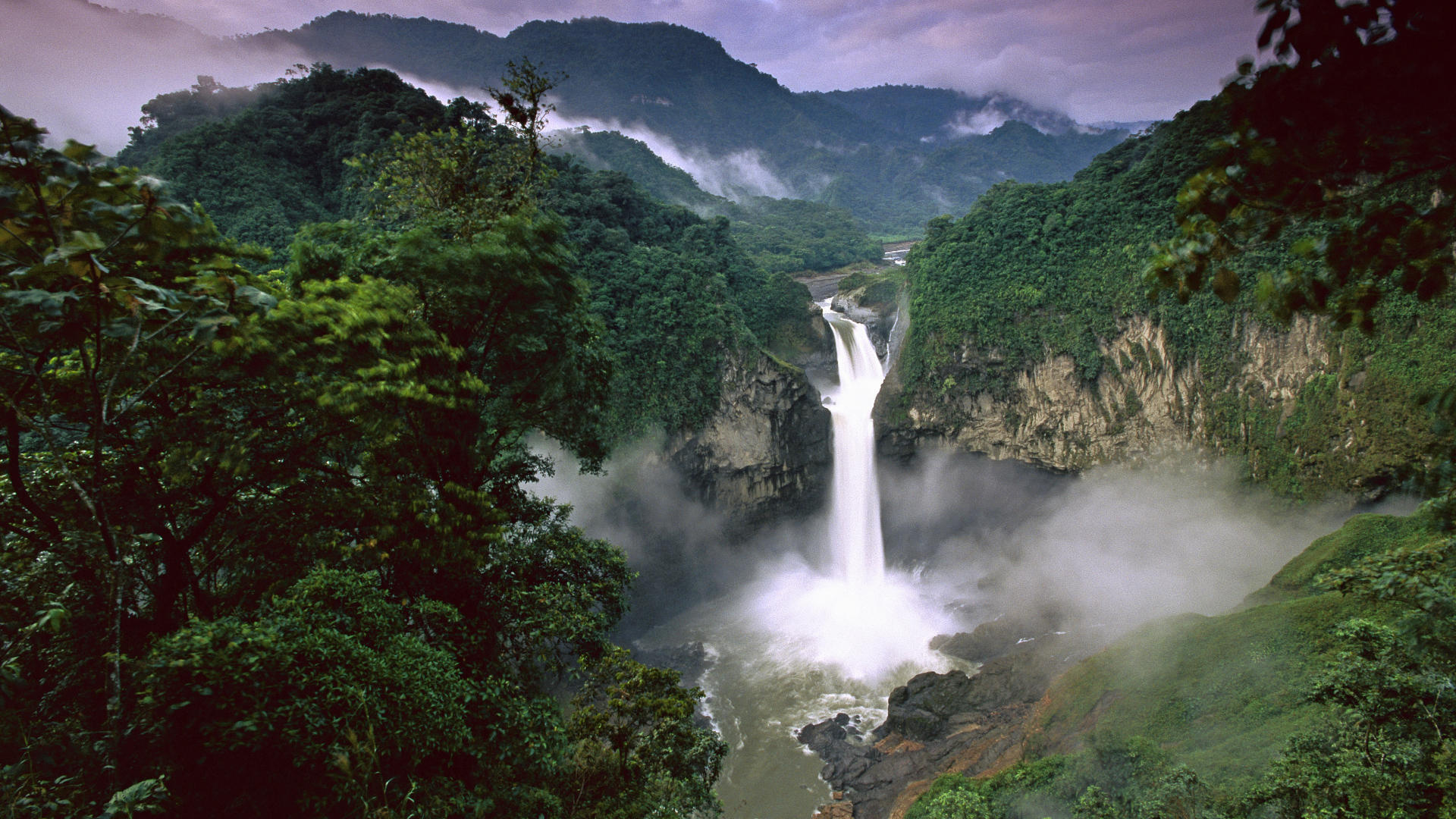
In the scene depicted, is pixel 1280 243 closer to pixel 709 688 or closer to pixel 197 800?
pixel 709 688

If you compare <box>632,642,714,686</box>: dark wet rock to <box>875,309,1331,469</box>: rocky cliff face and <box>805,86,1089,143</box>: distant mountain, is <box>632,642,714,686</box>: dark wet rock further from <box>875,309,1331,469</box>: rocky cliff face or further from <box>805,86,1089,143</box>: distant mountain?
<box>805,86,1089,143</box>: distant mountain

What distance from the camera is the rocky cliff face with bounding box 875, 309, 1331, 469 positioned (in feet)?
57.6

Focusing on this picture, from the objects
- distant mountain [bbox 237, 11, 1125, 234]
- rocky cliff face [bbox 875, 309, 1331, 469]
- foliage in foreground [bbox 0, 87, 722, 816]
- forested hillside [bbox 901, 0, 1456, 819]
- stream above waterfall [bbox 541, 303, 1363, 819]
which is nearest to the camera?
forested hillside [bbox 901, 0, 1456, 819]

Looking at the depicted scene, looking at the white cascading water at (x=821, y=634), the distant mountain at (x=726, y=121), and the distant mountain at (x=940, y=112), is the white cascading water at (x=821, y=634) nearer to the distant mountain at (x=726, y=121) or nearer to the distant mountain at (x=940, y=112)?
the distant mountain at (x=726, y=121)

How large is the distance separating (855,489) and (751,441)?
186 inches

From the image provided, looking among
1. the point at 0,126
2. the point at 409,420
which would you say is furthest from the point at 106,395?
the point at 409,420

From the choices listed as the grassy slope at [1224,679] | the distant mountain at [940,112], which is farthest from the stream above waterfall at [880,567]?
the distant mountain at [940,112]

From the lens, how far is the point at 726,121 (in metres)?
101

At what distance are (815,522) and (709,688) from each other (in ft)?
28.3

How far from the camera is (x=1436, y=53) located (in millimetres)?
1514

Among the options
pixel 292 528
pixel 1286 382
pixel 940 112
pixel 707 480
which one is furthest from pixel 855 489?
pixel 940 112

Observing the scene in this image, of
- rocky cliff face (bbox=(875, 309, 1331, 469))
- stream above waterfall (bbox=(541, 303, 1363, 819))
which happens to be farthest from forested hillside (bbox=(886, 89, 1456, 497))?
stream above waterfall (bbox=(541, 303, 1363, 819))

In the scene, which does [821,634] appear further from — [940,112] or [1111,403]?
[940,112]

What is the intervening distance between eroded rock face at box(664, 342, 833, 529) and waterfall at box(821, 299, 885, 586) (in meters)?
1.81
